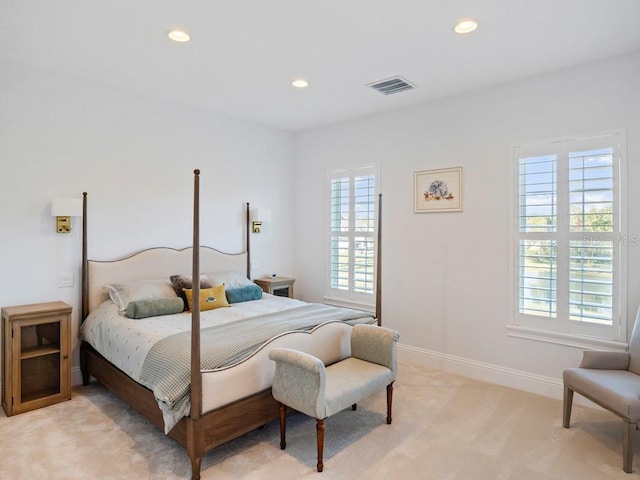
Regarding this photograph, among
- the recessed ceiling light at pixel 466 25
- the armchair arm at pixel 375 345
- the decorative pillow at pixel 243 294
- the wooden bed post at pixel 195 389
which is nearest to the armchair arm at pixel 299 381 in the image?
the wooden bed post at pixel 195 389

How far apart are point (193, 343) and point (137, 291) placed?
5.64 feet

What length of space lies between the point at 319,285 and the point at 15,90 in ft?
12.4

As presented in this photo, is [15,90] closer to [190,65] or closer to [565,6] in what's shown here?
[190,65]

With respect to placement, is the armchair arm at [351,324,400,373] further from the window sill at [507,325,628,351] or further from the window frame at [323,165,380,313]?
the window frame at [323,165,380,313]

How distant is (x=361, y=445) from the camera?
2680 millimetres

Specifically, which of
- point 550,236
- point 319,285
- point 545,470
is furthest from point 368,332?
point 319,285

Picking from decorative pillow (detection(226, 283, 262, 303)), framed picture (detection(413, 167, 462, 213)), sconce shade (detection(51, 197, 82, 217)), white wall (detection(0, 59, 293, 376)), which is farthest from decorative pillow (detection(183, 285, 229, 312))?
framed picture (detection(413, 167, 462, 213))

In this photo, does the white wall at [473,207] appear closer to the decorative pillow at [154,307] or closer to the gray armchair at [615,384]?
the gray armchair at [615,384]

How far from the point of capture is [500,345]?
377 centimetres

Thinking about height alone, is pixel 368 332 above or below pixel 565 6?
below

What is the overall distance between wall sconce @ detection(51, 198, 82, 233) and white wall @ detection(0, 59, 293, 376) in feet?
0.27

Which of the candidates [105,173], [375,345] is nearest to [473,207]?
[375,345]

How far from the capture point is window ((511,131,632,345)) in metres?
3.17

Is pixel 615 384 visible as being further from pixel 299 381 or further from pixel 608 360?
pixel 299 381
